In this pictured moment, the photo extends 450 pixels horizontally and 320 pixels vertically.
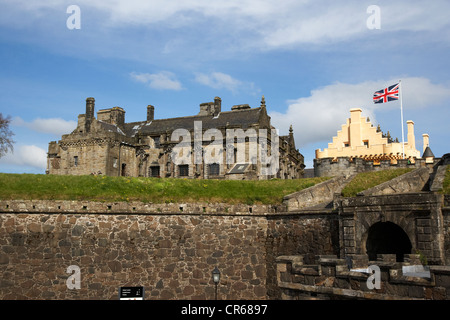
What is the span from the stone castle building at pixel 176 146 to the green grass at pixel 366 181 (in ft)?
45.8

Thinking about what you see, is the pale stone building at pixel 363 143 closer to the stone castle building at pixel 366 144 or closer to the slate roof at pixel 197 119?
the stone castle building at pixel 366 144

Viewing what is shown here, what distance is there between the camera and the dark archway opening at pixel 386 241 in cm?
1766

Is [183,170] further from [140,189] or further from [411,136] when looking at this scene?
[411,136]

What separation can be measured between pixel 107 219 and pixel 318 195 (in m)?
10.8

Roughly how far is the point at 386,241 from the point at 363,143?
80.8 feet

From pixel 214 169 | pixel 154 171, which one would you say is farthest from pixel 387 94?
pixel 154 171

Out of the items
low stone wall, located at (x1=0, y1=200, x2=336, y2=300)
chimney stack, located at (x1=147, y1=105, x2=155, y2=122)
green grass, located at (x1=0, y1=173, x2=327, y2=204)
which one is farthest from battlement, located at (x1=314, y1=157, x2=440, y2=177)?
chimney stack, located at (x1=147, y1=105, x2=155, y2=122)

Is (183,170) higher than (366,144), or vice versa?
(366,144)

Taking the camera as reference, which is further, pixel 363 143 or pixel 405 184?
pixel 363 143

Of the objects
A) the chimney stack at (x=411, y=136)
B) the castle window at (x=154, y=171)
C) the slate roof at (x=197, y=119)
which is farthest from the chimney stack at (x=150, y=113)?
the chimney stack at (x=411, y=136)

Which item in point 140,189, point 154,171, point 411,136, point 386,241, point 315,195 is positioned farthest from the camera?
point 411,136

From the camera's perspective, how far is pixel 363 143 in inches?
1642

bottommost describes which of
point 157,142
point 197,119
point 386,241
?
point 386,241

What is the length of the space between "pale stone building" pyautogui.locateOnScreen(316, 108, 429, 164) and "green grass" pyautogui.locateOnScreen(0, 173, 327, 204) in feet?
57.2
